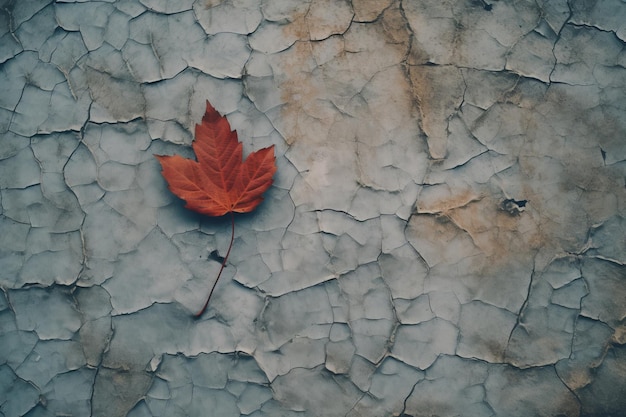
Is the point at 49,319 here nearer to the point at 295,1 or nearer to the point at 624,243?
the point at 295,1

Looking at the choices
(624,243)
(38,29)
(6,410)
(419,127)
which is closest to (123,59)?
(38,29)

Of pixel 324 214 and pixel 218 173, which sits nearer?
pixel 218 173

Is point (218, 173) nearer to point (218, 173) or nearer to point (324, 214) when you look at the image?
point (218, 173)

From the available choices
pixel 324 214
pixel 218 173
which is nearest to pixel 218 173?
pixel 218 173

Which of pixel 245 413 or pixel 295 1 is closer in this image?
pixel 245 413
